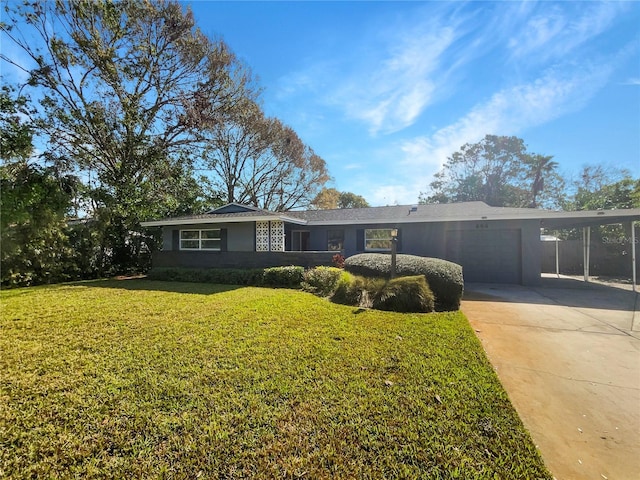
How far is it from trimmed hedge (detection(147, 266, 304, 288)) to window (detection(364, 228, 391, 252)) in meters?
4.11

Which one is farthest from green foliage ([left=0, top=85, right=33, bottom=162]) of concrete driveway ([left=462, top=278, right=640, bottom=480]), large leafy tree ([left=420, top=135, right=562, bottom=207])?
large leafy tree ([left=420, top=135, right=562, bottom=207])

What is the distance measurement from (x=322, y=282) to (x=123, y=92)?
15.0 meters

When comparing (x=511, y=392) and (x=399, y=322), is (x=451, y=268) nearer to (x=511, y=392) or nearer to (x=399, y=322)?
(x=399, y=322)

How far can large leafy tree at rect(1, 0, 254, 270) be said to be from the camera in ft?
43.9

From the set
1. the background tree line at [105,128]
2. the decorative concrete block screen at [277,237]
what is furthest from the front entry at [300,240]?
the background tree line at [105,128]

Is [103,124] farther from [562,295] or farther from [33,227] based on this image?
[562,295]

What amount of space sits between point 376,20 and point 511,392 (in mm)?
8227

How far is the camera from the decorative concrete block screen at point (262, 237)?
1320 cm

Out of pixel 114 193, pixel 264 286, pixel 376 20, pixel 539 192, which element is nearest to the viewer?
pixel 376 20

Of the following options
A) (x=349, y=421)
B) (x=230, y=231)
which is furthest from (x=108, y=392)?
(x=230, y=231)

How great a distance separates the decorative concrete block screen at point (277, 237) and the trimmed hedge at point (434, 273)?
513 centimetres

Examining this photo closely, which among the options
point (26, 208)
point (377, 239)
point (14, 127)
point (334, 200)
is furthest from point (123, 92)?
Answer: point (334, 200)

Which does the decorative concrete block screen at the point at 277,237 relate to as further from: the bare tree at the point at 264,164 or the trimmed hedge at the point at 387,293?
the bare tree at the point at 264,164

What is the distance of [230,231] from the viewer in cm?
1391
